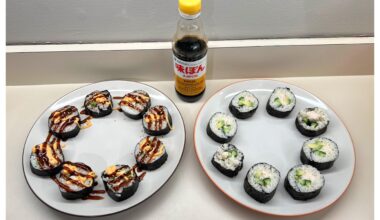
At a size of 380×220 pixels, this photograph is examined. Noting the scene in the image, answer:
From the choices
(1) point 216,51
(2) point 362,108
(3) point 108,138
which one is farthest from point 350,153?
(3) point 108,138

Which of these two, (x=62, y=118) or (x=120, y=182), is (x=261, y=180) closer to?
(x=120, y=182)

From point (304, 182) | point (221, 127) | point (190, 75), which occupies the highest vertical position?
point (190, 75)

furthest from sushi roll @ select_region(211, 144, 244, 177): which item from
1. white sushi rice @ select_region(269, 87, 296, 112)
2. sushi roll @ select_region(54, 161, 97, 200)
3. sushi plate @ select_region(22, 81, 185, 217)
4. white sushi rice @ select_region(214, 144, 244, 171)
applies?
sushi roll @ select_region(54, 161, 97, 200)

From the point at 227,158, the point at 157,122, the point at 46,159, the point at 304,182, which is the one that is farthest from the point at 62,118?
the point at 304,182

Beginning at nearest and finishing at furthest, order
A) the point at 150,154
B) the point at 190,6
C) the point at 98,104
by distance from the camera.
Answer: the point at 190,6 → the point at 150,154 → the point at 98,104

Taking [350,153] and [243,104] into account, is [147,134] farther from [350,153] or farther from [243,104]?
[350,153]

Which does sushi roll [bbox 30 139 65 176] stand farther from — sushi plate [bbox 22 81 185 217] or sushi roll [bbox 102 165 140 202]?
sushi roll [bbox 102 165 140 202]
